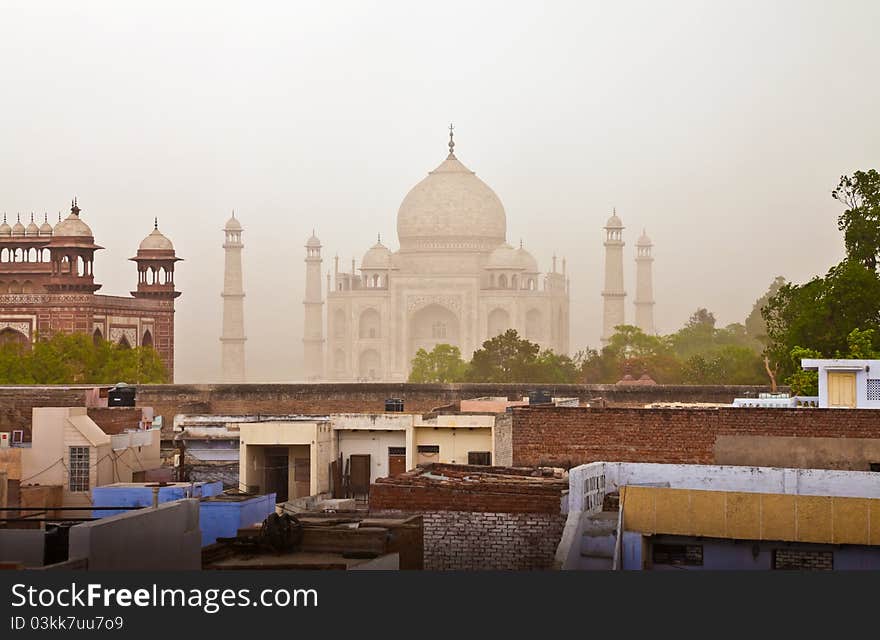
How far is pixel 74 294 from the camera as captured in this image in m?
40.9

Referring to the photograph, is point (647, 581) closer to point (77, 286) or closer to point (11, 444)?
point (11, 444)

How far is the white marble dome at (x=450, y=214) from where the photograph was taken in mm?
64375

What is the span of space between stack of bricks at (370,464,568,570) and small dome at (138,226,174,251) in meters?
35.2

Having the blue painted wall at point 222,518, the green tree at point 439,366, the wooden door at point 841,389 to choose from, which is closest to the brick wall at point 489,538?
the blue painted wall at point 222,518

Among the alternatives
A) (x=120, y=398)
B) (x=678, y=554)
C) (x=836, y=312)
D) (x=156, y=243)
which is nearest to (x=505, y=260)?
(x=156, y=243)

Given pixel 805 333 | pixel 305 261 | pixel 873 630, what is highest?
pixel 305 261

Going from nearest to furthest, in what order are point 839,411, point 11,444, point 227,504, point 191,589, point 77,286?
point 191,589, point 227,504, point 839,411, point 11,444, point 77,286

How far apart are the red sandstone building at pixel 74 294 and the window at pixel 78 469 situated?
25221 mm

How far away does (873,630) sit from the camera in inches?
189

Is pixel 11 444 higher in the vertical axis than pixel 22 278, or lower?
lower

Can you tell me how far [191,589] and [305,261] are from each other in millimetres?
65119

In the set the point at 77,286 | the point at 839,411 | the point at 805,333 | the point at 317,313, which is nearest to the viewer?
the point at 839,411

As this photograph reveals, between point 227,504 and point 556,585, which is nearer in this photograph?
point 556,585

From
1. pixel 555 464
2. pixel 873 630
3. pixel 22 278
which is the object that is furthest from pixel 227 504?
pixel 22 278
